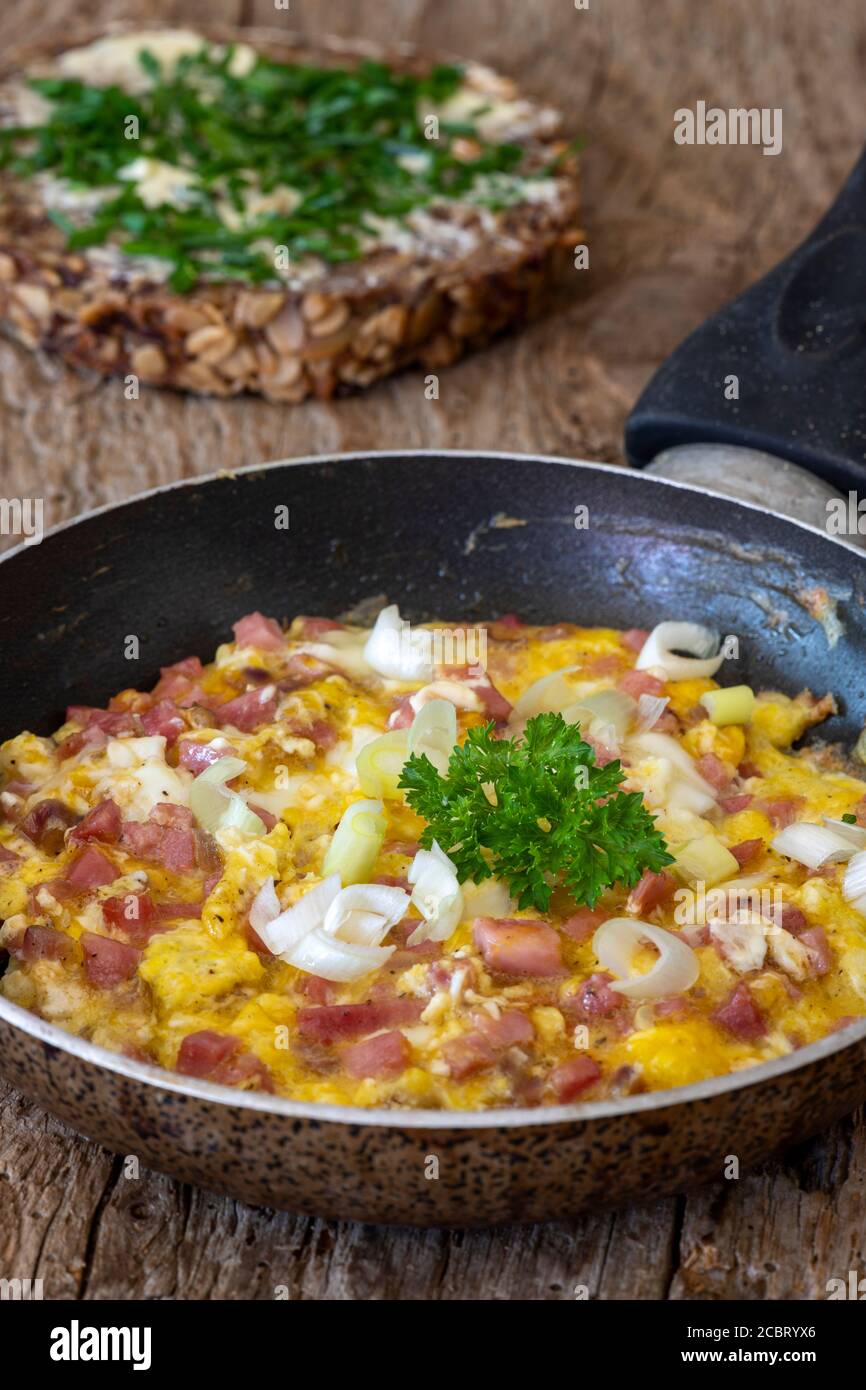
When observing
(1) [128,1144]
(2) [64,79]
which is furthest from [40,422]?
(1) [128,1144]

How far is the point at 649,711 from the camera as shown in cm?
352

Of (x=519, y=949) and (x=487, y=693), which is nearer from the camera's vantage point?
(x=519, y=949)

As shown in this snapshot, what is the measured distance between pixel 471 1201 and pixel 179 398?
12.0ft

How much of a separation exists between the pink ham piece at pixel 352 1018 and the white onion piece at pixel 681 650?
120 cm

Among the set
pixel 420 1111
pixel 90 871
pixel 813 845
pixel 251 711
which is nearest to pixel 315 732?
pixel 251 711

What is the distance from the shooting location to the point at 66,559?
3775mm

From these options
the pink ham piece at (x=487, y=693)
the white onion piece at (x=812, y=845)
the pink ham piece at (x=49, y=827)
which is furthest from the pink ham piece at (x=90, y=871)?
the white onion piece at (x=812, y=845)

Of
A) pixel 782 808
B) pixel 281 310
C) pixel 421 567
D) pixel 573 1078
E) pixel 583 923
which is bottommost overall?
pixel 573 1078

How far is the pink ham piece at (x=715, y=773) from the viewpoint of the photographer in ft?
11.1

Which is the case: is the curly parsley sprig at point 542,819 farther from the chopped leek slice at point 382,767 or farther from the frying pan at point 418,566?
the frying pan at point 418,566

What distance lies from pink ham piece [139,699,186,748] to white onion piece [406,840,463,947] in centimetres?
71

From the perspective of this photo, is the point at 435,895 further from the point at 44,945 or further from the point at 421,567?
the point at 421,567

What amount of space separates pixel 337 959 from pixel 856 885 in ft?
3.28

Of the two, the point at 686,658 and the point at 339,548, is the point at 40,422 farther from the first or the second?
the point at 686,658
